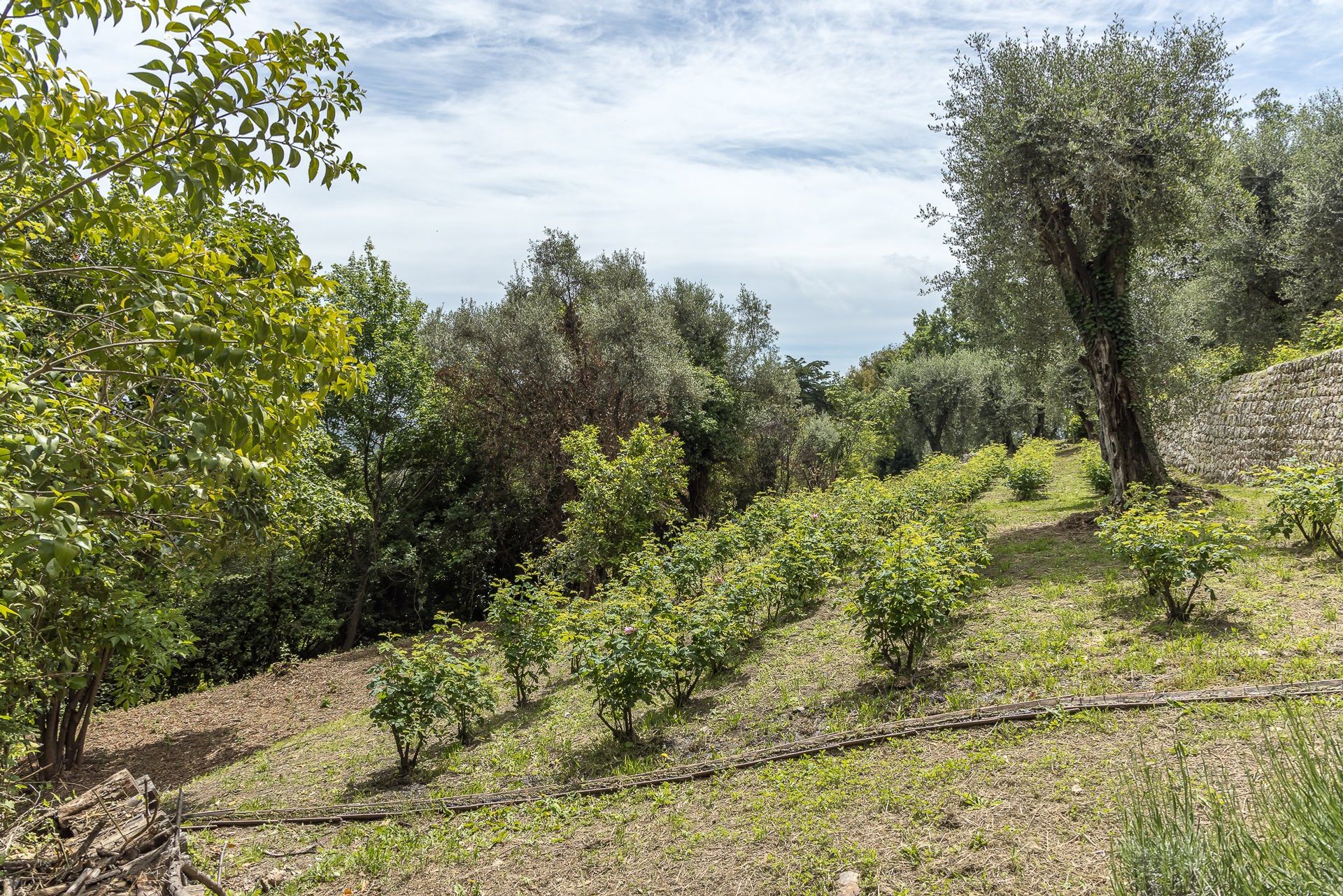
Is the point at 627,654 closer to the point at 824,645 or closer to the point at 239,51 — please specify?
the point at 824,645

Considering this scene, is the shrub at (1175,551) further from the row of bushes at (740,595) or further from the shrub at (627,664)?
the shrub at (627,664)

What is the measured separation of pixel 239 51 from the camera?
259 centimetres

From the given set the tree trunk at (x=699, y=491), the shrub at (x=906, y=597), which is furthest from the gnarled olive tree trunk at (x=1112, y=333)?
the tree trunk at (x=699, y=491)

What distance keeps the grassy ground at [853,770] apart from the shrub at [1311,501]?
1.02ft

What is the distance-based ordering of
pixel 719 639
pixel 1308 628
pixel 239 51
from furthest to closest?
pixel 719 639, pixel 1308 628, pixel 239 51

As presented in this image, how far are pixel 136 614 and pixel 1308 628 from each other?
976 centimetres

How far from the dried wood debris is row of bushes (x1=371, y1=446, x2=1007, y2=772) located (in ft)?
6.55

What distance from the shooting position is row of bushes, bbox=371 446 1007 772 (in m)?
5.79

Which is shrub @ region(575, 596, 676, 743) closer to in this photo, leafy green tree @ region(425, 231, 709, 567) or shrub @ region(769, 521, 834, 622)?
shrub @ region(769, 521, 834, 622)

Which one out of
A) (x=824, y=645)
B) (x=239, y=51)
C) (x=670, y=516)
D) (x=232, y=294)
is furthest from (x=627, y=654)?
(x=670, y=516)

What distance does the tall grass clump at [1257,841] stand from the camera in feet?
7.15

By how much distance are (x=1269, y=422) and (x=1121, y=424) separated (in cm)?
343

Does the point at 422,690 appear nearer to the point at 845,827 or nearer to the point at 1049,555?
the point at 845,827

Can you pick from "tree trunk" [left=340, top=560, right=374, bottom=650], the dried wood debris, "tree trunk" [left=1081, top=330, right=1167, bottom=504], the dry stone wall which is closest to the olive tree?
"tree trunk" [left=1081, top=330, right=1167, bottom=504]
